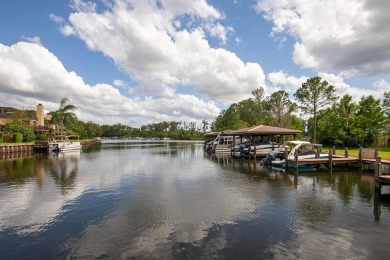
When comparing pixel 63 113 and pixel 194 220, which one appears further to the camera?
pixel 63 113

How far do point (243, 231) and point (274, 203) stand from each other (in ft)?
13.8

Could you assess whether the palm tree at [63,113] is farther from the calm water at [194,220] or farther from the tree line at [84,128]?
the calm water at [194,220]

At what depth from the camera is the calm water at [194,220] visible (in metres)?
7.72

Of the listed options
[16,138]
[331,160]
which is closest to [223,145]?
[331,160]

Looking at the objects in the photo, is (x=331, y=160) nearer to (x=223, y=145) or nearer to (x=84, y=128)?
(x=223, y=145)

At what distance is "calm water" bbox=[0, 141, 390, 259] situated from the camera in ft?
25.3

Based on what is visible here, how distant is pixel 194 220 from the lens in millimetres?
10227

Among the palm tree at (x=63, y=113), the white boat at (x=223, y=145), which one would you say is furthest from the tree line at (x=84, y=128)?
Result: the white boat at (x=223, y=145)

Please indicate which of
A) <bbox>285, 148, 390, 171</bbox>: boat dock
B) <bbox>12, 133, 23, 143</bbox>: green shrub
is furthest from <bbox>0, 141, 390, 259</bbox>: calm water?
<bbox>12, 133, 23, 143</bbox>: green shrub

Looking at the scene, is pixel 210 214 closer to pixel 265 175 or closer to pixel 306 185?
pixel 306 185

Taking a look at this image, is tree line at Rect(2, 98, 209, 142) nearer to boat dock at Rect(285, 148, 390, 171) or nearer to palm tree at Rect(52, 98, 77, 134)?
palm tree at Rect(52, 98, 77, 134)

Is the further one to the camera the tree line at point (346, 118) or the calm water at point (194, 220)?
the tree line at point (346, 118)

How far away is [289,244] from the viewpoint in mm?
8078

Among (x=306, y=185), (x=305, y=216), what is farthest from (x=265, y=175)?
(x=305, y=216)
